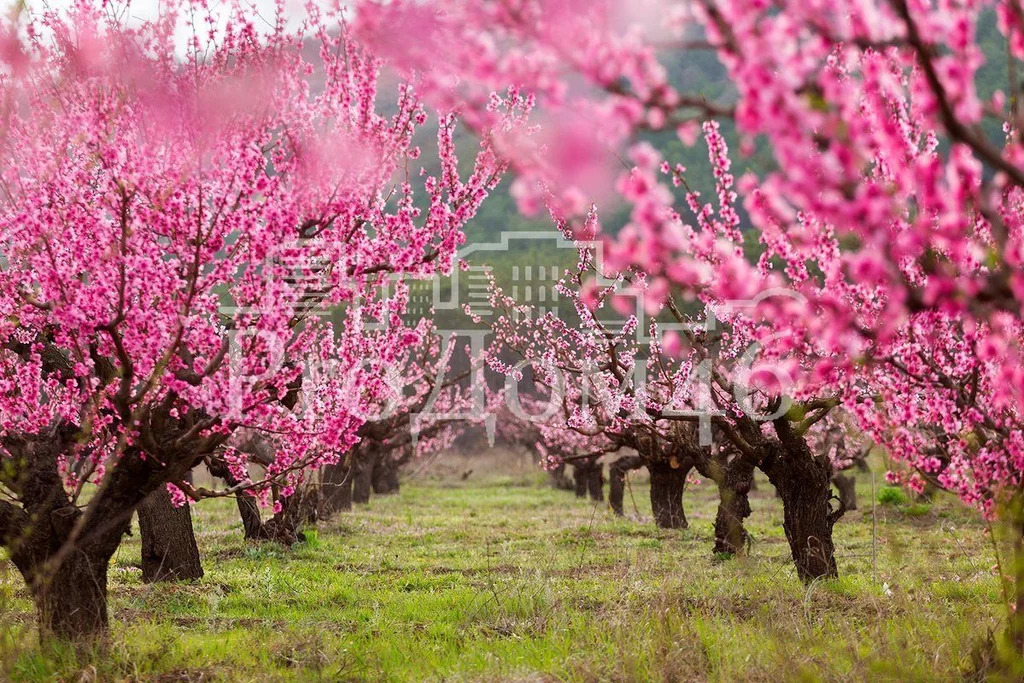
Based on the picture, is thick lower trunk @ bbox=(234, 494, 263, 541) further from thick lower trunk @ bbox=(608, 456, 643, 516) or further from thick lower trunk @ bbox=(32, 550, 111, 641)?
thick lower trunk @ bbox=(608, 456, 643, 516)

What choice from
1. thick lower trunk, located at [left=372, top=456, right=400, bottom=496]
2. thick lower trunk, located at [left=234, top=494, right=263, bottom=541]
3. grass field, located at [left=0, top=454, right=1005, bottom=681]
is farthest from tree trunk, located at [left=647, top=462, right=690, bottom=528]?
thick lower trunk, located at [left=372, top=456, right=400, bottom=496]

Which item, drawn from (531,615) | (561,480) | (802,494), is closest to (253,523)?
(531,615)

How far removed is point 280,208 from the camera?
609cm

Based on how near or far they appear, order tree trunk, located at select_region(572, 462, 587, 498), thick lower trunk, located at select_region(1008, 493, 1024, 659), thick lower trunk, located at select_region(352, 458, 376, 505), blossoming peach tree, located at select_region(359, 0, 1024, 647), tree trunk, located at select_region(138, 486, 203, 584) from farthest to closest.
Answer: tree trunk, located at select_region(572, 462, 587, 498), thick lower trunk, located at select_region(352, 458, 376, 505), tree trunk, located at select_region(138, 486, 203, 584), thick lower trunk, located at select_region(1008, 493, 1024, 659), blossoming peach tree, located at select_region(359, 0, 1024, 647)

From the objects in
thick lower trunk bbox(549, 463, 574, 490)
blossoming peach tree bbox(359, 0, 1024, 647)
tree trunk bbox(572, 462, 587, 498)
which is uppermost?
blossoming peach tree bbox(359, 0, 1024, 647)

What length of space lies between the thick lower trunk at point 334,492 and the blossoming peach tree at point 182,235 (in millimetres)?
11227

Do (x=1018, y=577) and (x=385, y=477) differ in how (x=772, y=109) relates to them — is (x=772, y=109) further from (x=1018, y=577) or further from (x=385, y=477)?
(x=385, y=477)

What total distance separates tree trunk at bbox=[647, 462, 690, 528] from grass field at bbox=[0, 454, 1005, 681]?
7.90ft

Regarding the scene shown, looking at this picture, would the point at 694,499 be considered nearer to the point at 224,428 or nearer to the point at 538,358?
the point at 538,358

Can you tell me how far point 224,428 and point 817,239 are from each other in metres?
4.10

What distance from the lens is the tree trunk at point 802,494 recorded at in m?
9.74

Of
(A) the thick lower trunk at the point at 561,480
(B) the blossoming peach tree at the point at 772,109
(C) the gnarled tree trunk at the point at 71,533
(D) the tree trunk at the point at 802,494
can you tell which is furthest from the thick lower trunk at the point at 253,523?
(A) the thick lower trunk at the point at 561,480

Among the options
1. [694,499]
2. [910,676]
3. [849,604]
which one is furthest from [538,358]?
[694,499]

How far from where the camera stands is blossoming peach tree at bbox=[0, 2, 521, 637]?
19.8 feet
